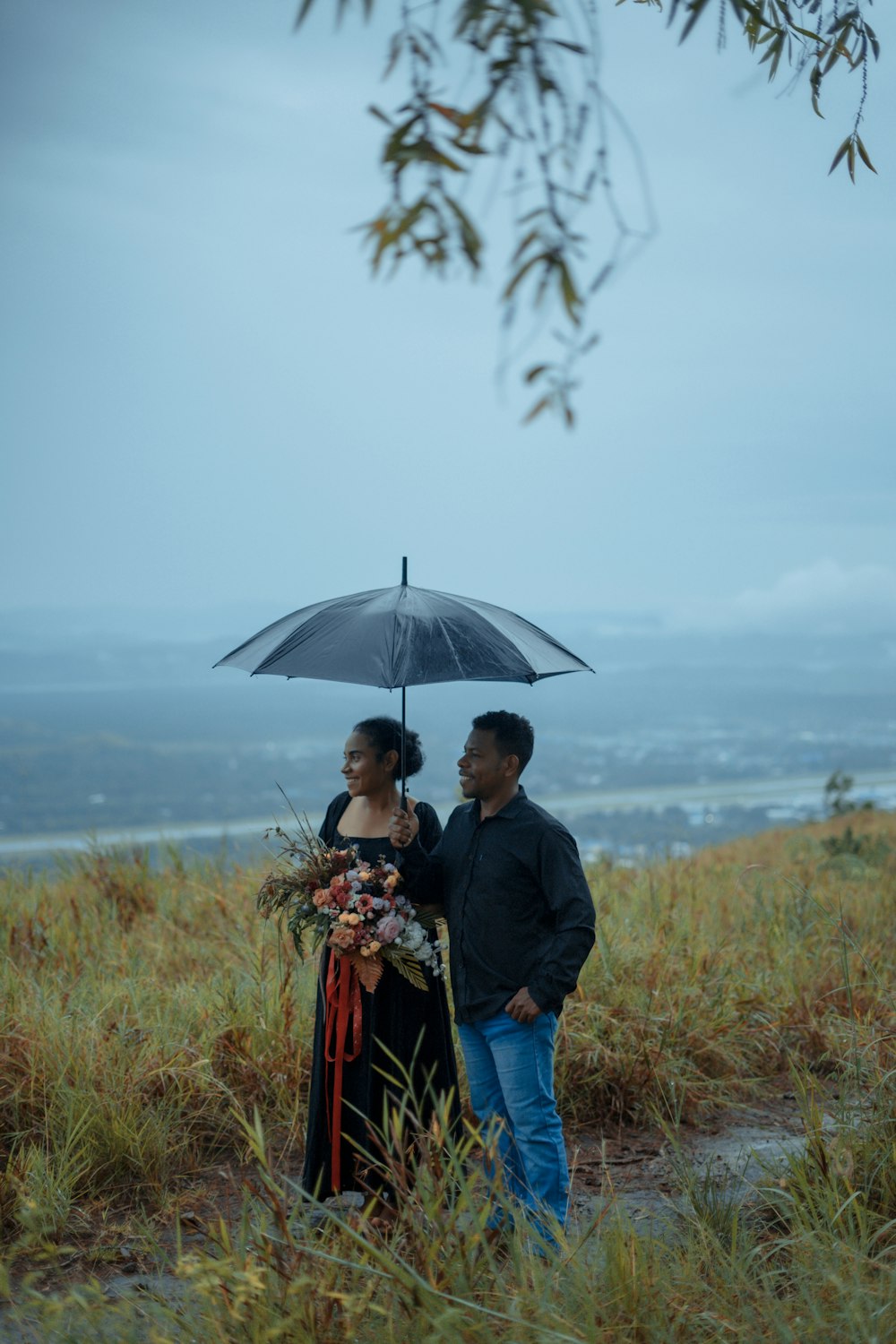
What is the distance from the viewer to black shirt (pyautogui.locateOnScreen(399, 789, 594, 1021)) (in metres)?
4.13

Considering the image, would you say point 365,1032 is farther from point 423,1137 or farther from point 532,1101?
point 423,1137

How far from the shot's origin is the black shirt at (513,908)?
13.5 ft

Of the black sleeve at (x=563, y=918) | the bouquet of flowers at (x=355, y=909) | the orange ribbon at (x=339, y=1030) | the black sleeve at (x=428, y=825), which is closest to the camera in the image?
the black sleeve at (x=563, y=918)

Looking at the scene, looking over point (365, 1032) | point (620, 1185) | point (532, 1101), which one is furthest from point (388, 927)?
point (620, 1185)

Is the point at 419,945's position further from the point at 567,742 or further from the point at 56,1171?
the point at 567,742

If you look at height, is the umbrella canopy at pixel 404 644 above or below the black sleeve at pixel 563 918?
above

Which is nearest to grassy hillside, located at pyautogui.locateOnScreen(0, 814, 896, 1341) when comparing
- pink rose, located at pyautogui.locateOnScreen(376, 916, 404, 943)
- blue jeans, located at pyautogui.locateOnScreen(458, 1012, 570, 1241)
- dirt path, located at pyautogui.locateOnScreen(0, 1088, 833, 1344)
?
dirt path, located at pyautogui.locateOnScreen(0, 1088, 833, 1344)

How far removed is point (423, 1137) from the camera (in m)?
3.32

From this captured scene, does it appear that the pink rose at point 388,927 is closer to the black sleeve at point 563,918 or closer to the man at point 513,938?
the man at point 513,938

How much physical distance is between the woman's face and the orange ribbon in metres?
0.61

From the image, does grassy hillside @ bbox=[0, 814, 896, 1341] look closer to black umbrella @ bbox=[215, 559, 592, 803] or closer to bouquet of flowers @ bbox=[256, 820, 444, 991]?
bouquet of flowers @ bbox=[256, 820, 444, 991]

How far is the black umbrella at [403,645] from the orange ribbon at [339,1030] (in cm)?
68

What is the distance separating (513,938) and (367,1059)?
0.76 metres

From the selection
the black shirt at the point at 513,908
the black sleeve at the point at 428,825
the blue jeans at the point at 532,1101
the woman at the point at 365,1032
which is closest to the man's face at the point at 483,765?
the black shirt at the point at 513,908
